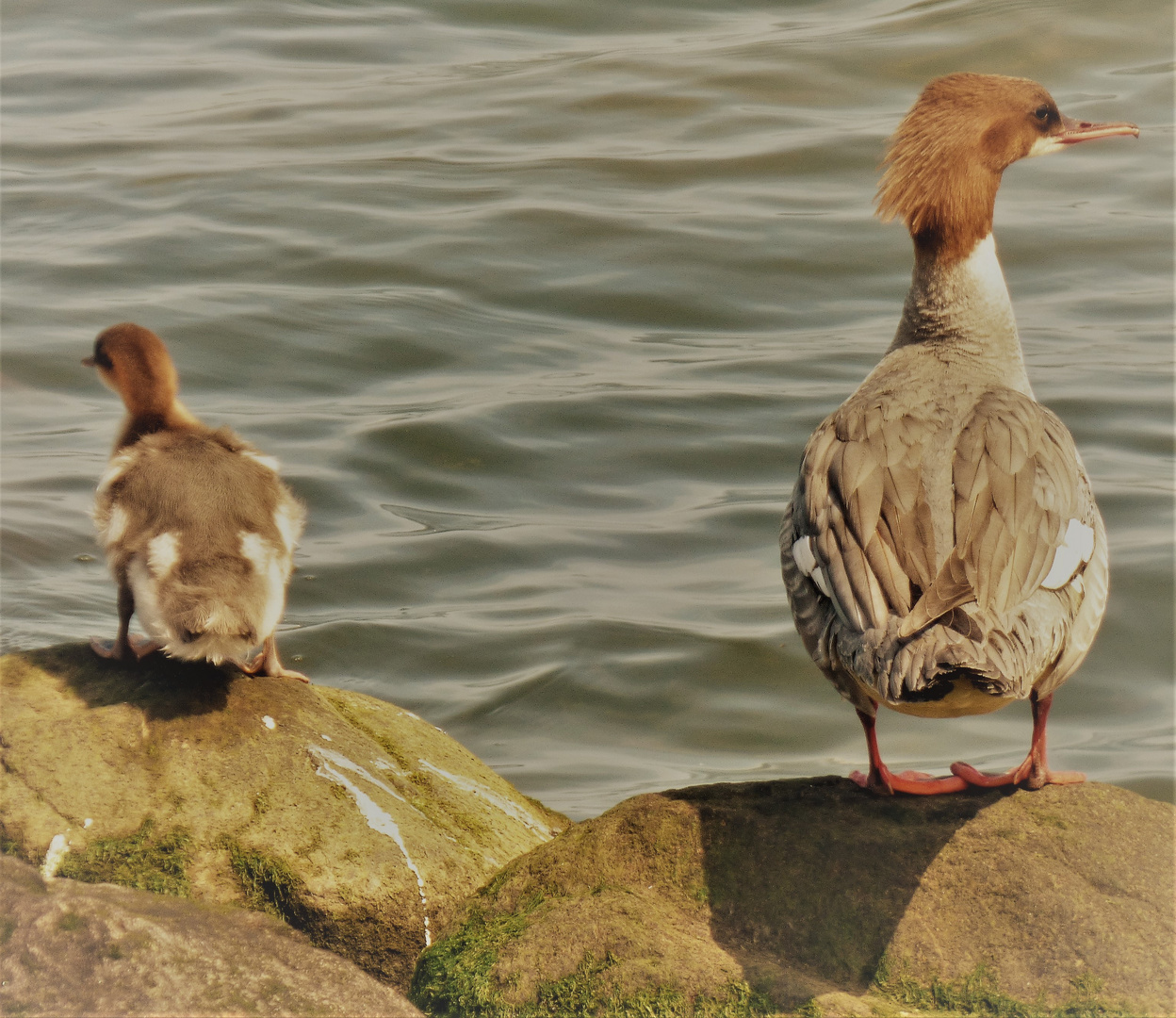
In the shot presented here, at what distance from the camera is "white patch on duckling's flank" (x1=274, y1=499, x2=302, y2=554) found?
14.9ft

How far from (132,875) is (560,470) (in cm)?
652

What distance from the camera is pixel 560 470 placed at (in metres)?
9.97

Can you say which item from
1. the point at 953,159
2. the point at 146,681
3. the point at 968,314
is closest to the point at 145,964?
the point at 146,681

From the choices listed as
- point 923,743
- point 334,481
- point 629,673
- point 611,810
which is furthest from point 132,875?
point 334,481

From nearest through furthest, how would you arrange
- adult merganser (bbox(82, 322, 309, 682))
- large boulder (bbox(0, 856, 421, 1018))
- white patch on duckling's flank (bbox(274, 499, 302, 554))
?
large boulder (bbox(0, 856, 421, 1018)) → adult merganser (bbox(82, 322, 309, 682)) → white patch on duckling's flank (bbox(274, 499, 302, 554))

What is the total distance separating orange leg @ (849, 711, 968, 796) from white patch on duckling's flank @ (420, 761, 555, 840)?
1325 millimetres

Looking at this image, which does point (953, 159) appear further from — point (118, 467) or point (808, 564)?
point (118, 467)

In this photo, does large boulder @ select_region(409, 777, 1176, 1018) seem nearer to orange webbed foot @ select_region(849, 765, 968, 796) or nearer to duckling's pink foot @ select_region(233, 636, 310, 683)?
orange webbed foot @ select_region(849, 765, 968, 796)

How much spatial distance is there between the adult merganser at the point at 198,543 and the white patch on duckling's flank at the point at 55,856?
0.65 m

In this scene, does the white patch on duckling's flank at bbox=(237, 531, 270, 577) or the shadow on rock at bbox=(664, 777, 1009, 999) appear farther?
the white patch on duckling's flank at bbox=(237, 531, 270, 577)

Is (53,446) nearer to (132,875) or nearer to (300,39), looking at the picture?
(132,875)

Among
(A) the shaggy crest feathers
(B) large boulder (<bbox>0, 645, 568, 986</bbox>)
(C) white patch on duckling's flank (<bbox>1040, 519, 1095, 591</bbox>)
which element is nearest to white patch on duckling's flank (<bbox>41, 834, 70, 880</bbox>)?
(B) large boulder (<bbox>0, 645, 568, 986</bbox>)

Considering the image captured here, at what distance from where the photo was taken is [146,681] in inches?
163

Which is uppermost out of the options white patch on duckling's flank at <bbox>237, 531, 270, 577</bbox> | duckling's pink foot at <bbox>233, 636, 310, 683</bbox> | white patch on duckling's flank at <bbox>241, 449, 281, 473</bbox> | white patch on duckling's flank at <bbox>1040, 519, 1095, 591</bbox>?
white patch on duckling's flank at <bbox>241, 449, 281, 473</bbox>
